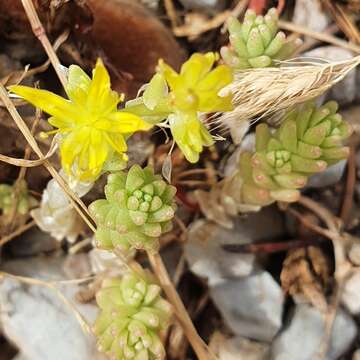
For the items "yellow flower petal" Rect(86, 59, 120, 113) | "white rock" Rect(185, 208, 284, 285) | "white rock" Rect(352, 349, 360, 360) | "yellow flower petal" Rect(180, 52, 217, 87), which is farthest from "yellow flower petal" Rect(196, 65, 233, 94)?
"white rock" Rect(352, 349, 360, 360)

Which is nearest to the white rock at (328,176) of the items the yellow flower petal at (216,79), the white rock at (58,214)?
the white rock at (58,214)

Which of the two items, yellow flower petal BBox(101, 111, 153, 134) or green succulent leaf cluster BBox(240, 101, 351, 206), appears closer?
yellow flower petal BBox(101, 111, 153, 134)

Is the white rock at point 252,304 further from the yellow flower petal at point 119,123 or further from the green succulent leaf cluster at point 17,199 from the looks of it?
the yellow flower petal at point 119,123

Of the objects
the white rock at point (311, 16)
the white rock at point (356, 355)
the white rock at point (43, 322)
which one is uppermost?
the white rock at point (311, 16)

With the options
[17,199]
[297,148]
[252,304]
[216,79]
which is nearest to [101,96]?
Result: [216,79]

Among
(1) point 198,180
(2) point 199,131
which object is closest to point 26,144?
(1) point 198,180

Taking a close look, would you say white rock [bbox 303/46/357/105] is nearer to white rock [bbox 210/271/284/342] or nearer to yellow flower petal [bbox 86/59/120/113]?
white rock [bbox 210/271/284/342]

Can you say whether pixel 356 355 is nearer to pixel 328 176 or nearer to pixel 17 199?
pixel 328 176
